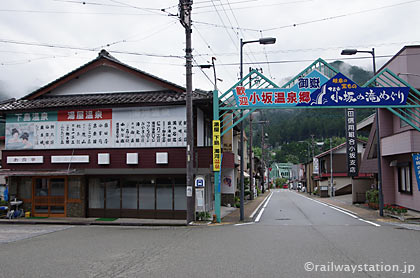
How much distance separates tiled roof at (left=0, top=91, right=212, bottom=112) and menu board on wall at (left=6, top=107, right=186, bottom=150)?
0.48 meters

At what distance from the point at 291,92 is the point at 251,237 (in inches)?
294

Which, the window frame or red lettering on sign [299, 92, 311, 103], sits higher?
red lettering on sign [299, 92, 311, 103]

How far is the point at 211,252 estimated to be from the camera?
1004 centimetres

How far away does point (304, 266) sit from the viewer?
817 cm

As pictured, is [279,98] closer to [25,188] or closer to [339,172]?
[25,188]

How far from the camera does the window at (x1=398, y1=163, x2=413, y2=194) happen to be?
20.9m

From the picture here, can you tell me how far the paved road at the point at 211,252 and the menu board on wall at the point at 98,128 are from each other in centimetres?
541

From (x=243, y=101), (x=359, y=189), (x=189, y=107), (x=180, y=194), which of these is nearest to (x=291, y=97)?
(x=243, y=101)

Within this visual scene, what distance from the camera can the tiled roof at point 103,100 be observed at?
1869cm

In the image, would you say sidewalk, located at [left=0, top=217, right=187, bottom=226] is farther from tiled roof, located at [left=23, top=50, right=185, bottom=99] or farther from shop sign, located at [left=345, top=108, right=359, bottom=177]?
shop sign, located at [left=345, top=108, right=359, bottom=177]

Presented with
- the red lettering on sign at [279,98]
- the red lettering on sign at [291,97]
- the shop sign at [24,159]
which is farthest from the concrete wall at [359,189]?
the shop sign at [24,159]

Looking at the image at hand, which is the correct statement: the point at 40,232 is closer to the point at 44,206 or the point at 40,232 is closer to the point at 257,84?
the point at 44,206

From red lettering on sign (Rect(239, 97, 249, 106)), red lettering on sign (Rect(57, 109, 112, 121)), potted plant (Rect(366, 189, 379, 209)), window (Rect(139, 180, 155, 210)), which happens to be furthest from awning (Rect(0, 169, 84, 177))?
potted plant (Rect(366, 189, 379, 209))

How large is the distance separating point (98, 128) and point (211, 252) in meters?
11.7
